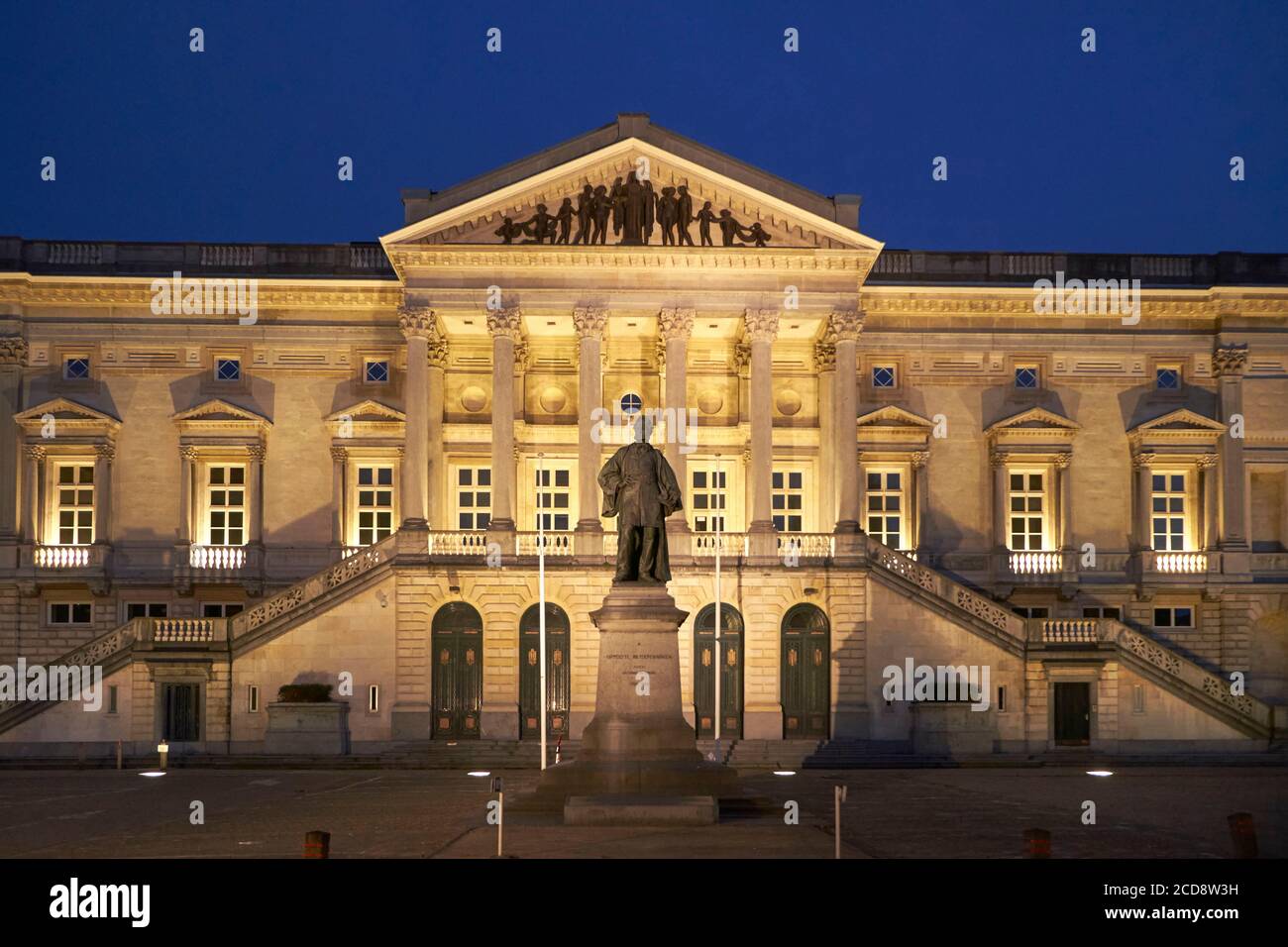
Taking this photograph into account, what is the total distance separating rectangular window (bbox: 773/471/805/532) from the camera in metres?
51.1

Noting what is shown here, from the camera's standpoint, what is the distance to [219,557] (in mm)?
49750

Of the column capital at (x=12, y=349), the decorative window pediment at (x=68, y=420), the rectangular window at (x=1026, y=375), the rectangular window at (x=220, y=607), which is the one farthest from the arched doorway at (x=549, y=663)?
the column capital at (x=12, y=349)

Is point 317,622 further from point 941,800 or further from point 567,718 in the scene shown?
point 941,800

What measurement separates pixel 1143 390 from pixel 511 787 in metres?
29.2

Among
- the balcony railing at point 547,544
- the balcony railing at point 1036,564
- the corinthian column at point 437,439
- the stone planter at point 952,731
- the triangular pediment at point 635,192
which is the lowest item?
the stone planter at point 952,731

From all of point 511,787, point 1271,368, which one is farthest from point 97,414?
point 1271,368

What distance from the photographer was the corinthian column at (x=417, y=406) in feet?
151

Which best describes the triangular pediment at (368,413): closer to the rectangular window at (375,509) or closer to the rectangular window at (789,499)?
the rectangular window at (375,509)

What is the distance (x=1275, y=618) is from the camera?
2010 inches

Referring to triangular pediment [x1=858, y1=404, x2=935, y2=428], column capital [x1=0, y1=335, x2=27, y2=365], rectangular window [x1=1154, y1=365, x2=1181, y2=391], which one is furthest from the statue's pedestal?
column capital [x1=0, y1=335, x2=27, y2=365]

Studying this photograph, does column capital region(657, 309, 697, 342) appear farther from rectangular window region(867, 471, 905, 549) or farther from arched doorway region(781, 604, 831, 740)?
arched doorway region(781, 604, 831, 740)

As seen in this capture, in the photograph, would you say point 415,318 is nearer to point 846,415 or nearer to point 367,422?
point 367,422

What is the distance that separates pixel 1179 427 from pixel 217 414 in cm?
3287

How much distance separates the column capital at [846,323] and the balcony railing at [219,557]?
21131 millimetres
